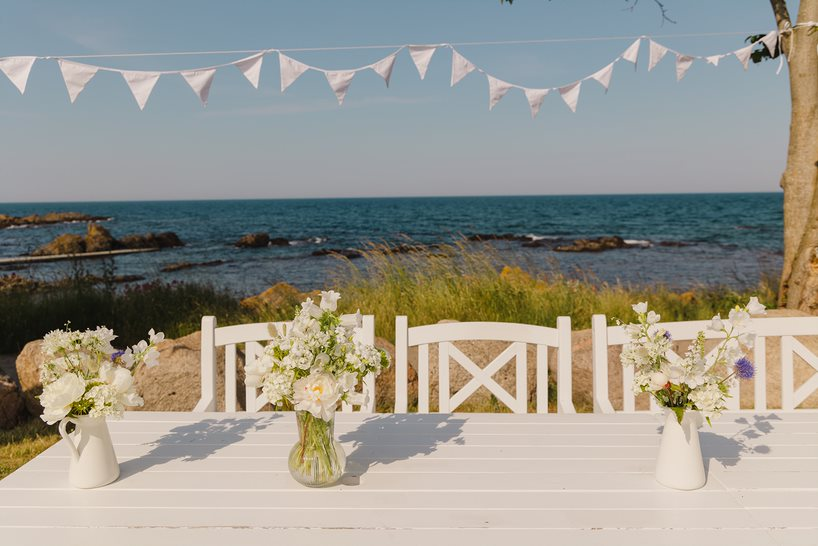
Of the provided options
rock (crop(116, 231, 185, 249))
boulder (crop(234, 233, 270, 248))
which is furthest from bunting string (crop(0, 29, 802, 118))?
rock (crop(116, 231, 185, 249))

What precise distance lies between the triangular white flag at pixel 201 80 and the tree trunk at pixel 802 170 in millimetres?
4211

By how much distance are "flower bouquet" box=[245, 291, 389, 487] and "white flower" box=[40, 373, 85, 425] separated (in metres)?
0.39

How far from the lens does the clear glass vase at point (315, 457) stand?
139 cm

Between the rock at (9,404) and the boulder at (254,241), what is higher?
the boulder at (254,241)

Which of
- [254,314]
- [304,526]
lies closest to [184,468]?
[304,526]

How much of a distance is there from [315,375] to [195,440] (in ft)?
2.26

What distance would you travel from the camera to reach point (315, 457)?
1.40 metres

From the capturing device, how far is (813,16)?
A: 4.48 meters

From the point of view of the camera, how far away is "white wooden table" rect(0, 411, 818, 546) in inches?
47.8

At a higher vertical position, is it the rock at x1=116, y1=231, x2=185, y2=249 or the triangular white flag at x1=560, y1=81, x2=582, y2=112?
the triangular white flag at x1=560, y1=81, x2=582, y2=112

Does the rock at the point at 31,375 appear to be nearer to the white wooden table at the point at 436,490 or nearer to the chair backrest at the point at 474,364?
the white wooden table at the point at 436,490

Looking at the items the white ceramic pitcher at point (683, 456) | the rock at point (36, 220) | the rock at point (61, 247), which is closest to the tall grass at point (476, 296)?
the white ceramic pitcher at point (683, 456)

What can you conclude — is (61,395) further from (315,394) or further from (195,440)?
(315,394)

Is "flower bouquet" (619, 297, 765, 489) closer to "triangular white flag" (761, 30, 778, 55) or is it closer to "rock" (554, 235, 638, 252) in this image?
"triangular white flag" (761, 30, 778, 55)
